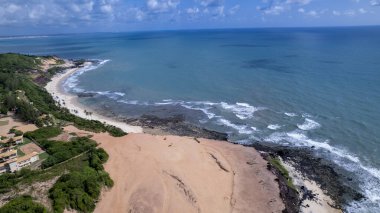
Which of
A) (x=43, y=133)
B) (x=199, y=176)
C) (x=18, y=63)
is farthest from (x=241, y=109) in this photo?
(x=18, y=63)

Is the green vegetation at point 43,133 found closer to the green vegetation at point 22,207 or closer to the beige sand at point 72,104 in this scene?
the beige sand at point 72,104

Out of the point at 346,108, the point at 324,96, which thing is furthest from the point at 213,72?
the point at 346,108

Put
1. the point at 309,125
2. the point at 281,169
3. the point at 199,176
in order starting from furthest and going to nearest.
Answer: the point at 309,125 < the point at 281,169 < the point at 199,176

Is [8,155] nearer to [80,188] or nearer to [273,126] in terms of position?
[80,188]

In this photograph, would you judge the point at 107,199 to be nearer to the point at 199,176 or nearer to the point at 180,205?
the point at 180,205

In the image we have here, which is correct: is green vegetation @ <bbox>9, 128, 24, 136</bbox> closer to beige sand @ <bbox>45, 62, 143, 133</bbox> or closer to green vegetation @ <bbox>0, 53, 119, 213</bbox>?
green vegetation @ <bbox>0, 53, 119, 213</bbox>

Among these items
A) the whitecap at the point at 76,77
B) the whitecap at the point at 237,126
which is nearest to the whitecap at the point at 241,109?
the whitecap at the point at 237,126
